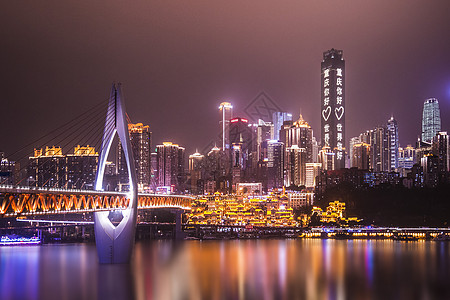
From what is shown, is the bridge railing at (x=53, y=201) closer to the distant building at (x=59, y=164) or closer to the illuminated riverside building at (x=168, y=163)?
the distant building at (x=59, y=164)

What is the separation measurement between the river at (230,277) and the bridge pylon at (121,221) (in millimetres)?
716

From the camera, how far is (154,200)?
47.1 meters

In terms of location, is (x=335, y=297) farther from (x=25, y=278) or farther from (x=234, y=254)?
(x=234, y=254)

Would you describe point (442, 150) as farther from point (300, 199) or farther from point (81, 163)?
point (81, 163)

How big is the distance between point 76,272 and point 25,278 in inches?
104

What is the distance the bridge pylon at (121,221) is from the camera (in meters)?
28.4

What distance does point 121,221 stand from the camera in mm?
29266

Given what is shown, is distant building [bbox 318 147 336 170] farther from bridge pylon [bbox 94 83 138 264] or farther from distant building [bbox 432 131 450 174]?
bridge pylon [bbox 94 83 138 264]

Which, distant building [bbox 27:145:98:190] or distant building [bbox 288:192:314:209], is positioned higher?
distant building [bbox 27:145:98:190]

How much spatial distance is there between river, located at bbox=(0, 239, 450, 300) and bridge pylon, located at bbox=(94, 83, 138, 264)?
0.72m

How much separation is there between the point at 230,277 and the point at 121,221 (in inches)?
253

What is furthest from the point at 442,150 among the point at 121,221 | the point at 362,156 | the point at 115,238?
the point at 115,238

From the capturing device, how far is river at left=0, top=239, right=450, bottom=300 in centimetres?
2452

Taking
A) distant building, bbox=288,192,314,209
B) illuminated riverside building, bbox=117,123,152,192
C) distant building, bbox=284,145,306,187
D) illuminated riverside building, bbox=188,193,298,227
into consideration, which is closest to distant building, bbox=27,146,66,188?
illuminated riverside building, bbox=188,193,298,227
